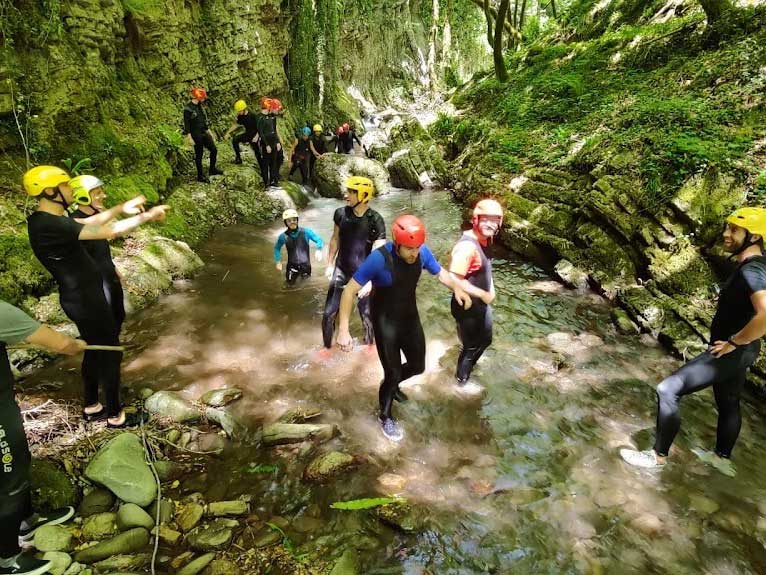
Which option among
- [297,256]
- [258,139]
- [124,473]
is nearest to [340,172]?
[258,139]

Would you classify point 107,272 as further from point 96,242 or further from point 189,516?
point 189,516

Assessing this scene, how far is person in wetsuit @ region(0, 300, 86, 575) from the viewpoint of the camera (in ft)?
8.50

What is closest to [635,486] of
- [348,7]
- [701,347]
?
[701,347]

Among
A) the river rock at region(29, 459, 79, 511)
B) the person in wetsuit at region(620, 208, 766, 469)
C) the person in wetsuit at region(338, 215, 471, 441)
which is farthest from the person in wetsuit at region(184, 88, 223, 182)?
the person in wetsuit at region(620, 208, 766, 469)

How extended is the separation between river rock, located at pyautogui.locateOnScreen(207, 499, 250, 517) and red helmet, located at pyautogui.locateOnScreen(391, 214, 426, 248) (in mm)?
2526

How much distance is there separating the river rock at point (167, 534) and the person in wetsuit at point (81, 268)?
4.26 ft

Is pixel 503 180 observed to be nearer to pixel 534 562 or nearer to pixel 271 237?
pixel 271 237

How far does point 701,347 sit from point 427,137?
1486 centimetres

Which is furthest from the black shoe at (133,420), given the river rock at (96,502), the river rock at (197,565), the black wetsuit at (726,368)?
the black wetsuit at (726,368)

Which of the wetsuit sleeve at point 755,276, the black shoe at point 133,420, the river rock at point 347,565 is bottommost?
the river rock at point 347,565

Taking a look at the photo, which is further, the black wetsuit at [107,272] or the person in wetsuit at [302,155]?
the person in wetsuit at [302,155]

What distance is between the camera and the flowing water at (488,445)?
3.41 m

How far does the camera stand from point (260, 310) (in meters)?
7.34

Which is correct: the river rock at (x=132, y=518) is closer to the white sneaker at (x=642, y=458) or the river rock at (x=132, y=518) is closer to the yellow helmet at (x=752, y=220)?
the white sneaker at (x=642, y=458)
